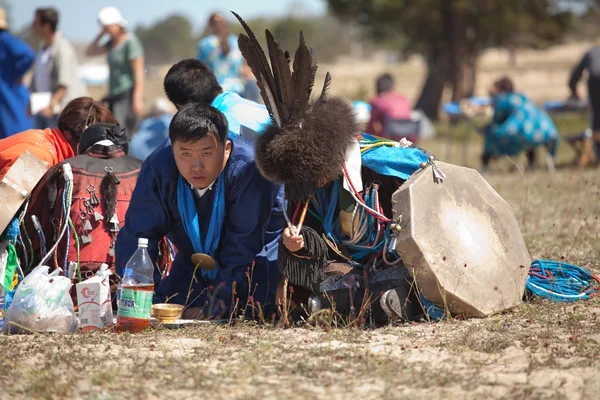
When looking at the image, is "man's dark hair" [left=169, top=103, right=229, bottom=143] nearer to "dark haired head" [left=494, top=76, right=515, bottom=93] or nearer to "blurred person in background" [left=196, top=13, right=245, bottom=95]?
"blurred person in background" [left=196, top=13, right=245, bottom=95]

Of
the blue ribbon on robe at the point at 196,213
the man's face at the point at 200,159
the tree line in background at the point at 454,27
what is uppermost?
the tree line in background at the point at 454,27

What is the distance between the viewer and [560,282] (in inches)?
194

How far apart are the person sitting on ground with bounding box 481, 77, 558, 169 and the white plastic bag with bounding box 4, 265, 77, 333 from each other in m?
9.10

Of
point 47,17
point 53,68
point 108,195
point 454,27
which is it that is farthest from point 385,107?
point 454,27

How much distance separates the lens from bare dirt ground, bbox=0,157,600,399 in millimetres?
3326

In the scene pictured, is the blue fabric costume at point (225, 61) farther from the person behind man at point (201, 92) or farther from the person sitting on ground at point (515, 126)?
the person sitting on ground at point (515, 126)

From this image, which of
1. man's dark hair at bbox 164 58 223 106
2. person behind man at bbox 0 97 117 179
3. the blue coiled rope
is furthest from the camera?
man's dark hair at bbox 164 58 223 106

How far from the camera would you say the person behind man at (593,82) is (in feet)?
39.9

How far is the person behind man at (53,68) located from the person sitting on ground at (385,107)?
15.7 feet

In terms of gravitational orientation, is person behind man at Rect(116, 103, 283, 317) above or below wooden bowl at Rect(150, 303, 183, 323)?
above

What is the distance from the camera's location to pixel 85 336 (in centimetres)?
419

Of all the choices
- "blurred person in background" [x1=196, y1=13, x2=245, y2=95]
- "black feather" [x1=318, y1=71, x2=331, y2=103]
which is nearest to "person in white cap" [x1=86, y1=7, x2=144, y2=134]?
"blurred person in background" [x1=196, y1=13, x2=245, y2=95]

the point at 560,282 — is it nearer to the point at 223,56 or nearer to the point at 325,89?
the point at 325,89

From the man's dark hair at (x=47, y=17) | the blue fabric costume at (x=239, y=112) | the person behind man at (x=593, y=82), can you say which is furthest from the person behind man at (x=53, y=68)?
the person behind man at (x=593, y=82)
